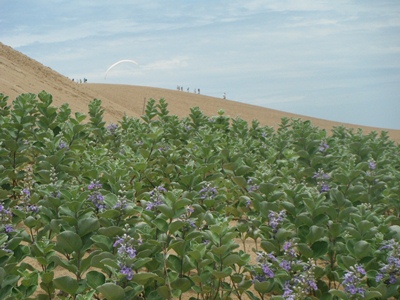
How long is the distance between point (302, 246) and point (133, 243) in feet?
5.10

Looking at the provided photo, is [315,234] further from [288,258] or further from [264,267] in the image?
[264,267]

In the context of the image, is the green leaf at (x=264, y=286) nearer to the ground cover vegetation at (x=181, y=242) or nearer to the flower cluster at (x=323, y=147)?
the ground cover vegetation at (x=181, y=242)

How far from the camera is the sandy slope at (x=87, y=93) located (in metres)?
25.1

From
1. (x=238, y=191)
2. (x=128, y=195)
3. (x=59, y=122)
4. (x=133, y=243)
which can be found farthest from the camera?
(x=59, y=122)

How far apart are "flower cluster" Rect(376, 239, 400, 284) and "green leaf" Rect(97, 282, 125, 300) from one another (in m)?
2.14

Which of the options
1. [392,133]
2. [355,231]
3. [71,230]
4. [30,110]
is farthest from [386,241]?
[392,133]

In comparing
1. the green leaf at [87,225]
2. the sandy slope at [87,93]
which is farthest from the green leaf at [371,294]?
the sandy slope at [87,93]

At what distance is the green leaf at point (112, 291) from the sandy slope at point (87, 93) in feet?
49.0

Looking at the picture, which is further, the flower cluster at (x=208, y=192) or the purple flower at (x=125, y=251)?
the flower cluster at (x=208, y=192)

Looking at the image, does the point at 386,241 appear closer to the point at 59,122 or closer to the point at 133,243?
the point at 133,243

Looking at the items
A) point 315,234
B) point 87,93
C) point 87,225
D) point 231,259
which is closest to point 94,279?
point 87,225

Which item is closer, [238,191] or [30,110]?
[238,191]

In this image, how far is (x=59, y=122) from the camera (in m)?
10.4

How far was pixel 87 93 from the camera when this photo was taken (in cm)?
3075
